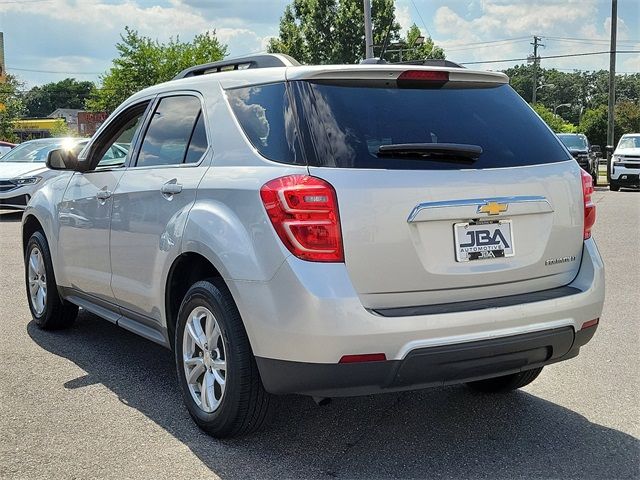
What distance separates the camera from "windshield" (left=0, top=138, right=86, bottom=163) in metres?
15.1

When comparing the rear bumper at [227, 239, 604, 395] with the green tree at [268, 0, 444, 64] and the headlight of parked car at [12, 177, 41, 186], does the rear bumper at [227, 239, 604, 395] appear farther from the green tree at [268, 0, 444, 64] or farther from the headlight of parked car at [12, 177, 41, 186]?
the green tree at [268, 0, 444, 64]

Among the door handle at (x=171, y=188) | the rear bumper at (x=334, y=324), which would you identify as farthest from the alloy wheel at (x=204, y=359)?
the door handle at (x=171, y=188)

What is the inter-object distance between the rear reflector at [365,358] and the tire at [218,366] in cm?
52

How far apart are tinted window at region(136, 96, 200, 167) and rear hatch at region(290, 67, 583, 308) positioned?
944mm

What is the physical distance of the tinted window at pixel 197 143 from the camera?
154 inches

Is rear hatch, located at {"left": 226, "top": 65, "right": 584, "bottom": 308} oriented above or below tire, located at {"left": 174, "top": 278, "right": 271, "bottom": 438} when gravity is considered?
above

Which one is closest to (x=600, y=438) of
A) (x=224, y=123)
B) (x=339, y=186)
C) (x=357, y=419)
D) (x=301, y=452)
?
(x=357, y=419)

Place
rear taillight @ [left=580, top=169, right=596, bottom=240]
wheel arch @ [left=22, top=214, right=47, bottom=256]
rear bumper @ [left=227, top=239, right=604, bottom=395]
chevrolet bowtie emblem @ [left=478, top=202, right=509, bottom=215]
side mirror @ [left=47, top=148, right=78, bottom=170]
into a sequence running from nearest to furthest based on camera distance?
rear bumper @ [left=227, top=239, right=604, bottom=395] → chevrolet bowtie emblem @ [left=478, top=202, right=509, bottom=215] → rear taillight @ [left=580, top=169, right=596, bottom=240] → side mirror @ [left=47, top=148, right=78, bottom=170] → wheel arch @ [left=22, top=214, right=47, bottom=256]

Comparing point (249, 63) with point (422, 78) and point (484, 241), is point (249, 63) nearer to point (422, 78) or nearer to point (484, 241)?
point (422, 78)

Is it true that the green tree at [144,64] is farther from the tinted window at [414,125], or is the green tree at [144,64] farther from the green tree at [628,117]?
the tinted window at [414,125]

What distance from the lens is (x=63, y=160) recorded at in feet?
17.1

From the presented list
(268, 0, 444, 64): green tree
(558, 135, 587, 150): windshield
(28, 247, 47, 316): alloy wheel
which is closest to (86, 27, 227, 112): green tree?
(268, 0, 444, 64): green tree

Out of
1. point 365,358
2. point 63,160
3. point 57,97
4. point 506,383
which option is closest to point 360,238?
point 365,358

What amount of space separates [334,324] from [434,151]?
0.90 metres
